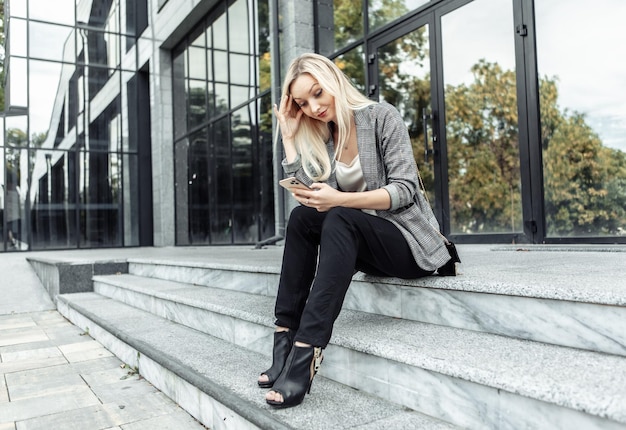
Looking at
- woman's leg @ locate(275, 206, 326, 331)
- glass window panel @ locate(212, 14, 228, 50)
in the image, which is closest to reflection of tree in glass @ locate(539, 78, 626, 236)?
woman's leg @ locate(275, 206, 326, 331)

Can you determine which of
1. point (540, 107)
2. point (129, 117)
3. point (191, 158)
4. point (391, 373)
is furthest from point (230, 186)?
point (391, 373)

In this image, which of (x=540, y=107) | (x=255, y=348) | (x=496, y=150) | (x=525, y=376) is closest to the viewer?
(x=525, y=376)

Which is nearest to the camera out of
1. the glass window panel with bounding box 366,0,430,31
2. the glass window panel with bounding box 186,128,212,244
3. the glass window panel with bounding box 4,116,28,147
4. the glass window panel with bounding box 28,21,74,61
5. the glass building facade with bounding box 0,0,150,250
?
the glass window panel with bounding box 366,0,430,31

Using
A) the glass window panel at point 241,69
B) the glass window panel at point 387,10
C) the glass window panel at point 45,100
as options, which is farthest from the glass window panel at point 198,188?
the glass window panel at point 387,10

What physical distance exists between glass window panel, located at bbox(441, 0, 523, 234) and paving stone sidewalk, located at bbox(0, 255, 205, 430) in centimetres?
382

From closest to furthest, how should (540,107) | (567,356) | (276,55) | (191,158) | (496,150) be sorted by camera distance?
(567,356)
(540,107)
(496,150)
(276,55)
(191,158)

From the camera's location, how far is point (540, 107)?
4.72m

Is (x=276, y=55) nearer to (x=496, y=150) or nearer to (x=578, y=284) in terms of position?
(x=496, y=150)

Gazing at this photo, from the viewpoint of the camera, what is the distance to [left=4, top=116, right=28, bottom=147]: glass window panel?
1085 centimetres

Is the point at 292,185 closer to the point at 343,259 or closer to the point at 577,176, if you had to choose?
the point at 343,259

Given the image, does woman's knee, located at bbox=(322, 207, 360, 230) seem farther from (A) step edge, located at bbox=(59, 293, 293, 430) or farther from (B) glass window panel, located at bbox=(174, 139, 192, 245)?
(B) glass window panel, located at bbox=(174, 139, 192, 245)

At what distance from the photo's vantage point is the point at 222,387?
194cm

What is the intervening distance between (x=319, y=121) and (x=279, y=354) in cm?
105

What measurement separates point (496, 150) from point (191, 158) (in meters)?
7.61
